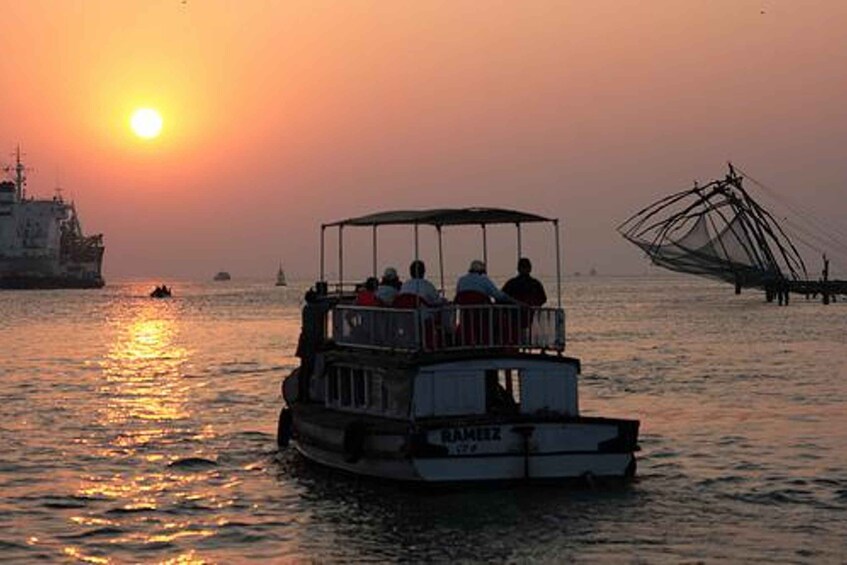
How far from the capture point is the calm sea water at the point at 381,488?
21531 mm

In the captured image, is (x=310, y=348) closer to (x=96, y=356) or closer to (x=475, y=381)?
(x=475, y=381)

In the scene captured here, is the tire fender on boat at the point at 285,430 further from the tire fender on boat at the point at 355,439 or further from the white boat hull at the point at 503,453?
the white boat hull at the point at 503,453

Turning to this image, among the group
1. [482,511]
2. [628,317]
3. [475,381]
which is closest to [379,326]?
[475,381]

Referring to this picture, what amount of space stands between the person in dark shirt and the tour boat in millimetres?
647

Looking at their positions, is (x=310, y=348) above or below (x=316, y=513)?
above

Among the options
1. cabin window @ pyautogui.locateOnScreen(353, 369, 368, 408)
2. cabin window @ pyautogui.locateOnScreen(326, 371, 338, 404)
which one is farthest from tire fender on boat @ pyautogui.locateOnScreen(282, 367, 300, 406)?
cabin window @ pyautogui.locateOnScreen(353, 369, 368, 408)

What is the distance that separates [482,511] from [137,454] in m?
11.9

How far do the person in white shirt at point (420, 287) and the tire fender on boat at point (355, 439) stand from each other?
2409mm

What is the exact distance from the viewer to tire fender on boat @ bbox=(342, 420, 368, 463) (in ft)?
83.3

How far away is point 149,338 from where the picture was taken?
99500 mm

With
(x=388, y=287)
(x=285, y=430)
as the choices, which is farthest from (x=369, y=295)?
(x=285, y=430)

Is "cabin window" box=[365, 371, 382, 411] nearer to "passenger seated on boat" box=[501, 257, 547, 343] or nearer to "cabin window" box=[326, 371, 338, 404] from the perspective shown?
"cabin window" box=[326, 371, 338, 404]

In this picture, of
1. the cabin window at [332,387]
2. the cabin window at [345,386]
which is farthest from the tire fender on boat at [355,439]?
the cabin window at [332,387]

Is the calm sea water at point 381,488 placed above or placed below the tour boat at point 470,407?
below
